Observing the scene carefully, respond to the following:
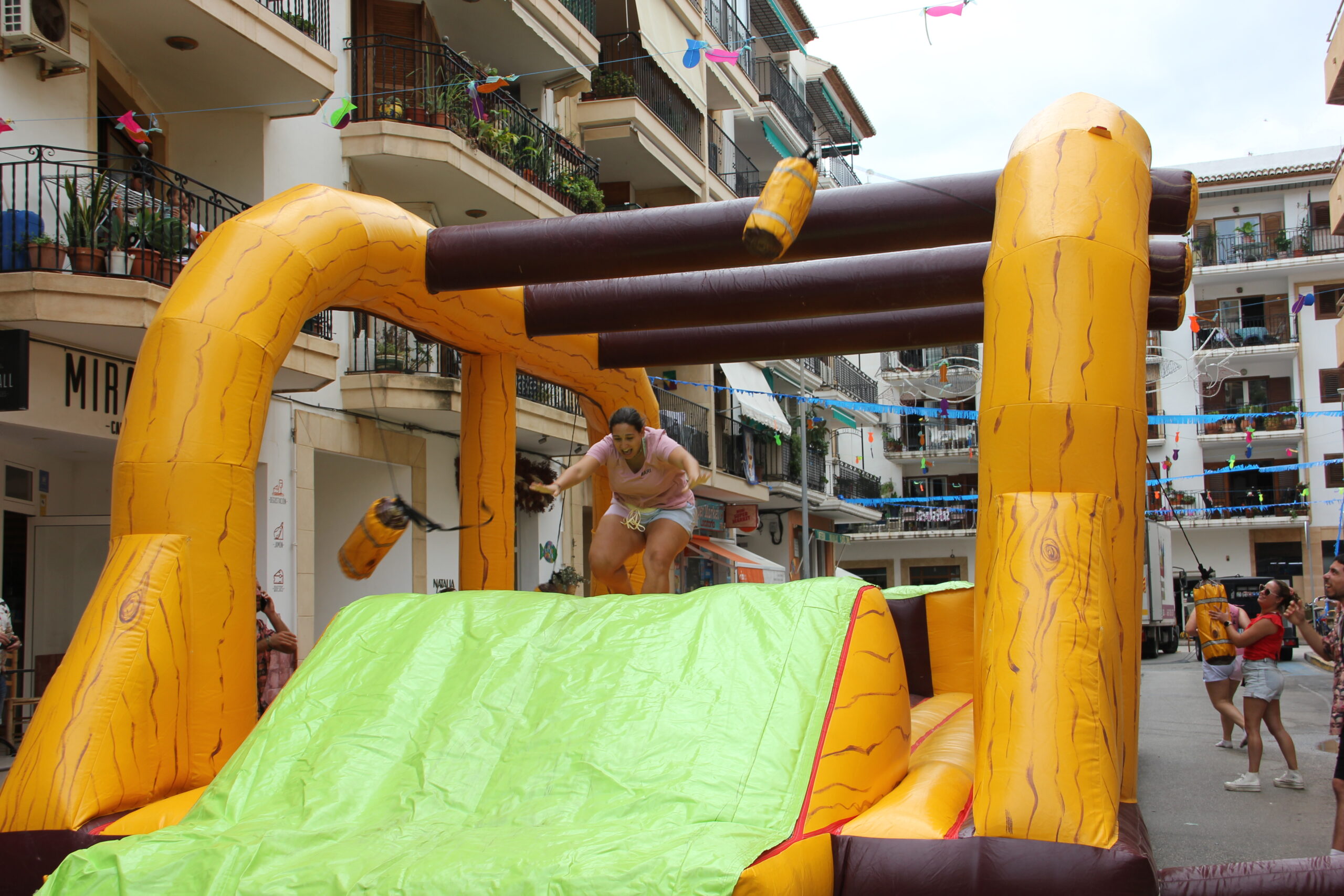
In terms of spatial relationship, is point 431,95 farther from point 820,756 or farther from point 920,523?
point 920,523

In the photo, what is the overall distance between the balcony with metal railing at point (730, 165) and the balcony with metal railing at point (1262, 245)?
1945cm

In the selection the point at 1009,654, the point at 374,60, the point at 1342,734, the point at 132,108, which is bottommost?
the point at 1342,734

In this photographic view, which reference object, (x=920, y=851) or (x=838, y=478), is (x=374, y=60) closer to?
(x=920, y=851)

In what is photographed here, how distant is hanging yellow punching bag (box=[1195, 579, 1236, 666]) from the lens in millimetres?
8922

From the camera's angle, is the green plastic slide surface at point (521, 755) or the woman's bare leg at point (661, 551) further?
the woman's bare leg at point (661, 551)

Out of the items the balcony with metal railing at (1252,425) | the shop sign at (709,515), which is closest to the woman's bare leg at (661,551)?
the shop sign at (709,515)

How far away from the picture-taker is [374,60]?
15.1 m

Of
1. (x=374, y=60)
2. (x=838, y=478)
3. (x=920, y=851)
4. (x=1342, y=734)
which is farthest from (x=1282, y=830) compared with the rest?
(x=838, y=478)

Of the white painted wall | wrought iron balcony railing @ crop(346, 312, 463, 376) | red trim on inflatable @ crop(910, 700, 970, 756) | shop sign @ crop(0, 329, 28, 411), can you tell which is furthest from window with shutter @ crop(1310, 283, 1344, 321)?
shop sign @ crop(0, 329, 28, 411)

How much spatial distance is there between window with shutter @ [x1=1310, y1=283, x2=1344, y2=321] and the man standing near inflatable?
38.5 meters

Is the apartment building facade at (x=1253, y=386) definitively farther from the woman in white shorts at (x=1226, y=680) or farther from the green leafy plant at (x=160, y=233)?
the green leafy plant at (x=160, y=233)

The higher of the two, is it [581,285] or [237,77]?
[237,77]

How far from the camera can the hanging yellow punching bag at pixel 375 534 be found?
5.67 metres

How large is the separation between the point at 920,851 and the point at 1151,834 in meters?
3.89
